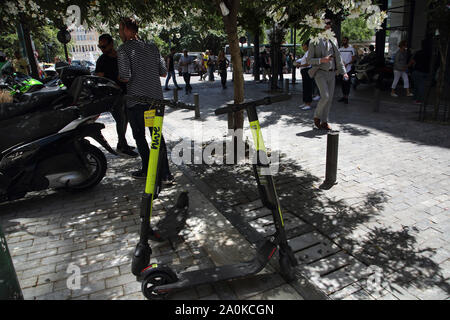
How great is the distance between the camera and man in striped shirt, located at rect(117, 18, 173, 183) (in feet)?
14.1

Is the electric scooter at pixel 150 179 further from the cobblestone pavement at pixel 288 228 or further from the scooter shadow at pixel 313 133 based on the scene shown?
the scooter shadow at pixel 313 133

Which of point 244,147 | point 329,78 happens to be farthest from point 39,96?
point 329,78

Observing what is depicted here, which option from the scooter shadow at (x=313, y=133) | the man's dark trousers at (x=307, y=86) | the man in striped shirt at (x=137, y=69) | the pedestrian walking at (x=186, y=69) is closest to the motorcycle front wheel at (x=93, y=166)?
the man in striped shirt at (x=137, y=69)

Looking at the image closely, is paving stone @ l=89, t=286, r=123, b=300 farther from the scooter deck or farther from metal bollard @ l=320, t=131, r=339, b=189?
metal bollard @ l=320, t=131, r=339, b=189

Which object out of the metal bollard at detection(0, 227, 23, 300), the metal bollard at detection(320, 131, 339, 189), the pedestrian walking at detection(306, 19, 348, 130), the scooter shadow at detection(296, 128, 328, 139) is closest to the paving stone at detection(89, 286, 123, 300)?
the metal bollard at detection(0, 227, 23, 300)

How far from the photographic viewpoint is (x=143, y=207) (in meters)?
2.78

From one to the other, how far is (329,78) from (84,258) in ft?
19.3

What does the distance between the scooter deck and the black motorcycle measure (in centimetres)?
246

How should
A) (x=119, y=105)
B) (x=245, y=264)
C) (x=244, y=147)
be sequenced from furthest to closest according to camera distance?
(x=244, y=147), (x=119, y=105), (x=245, y=264)


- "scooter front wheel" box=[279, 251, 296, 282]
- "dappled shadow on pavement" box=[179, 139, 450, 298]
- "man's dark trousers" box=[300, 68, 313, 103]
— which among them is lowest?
"dappled shadow on pavement" box=[179, 139, 450, 298]

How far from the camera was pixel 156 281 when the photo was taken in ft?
8.56

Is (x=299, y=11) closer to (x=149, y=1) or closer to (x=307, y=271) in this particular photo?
(x=149, y=1)

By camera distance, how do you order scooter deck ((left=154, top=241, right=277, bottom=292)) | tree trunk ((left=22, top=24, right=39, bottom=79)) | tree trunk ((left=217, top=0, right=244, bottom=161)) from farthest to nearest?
tree trunk ((left=22, top=24, right=39, bottom=79))
tree trunk ((left=217, top=0, right=244, bottom=161))
scooter deck ((left=154, top=241, right=277, bottom=292))

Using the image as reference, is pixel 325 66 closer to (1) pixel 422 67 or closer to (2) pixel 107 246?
(1) pixel 422 67
